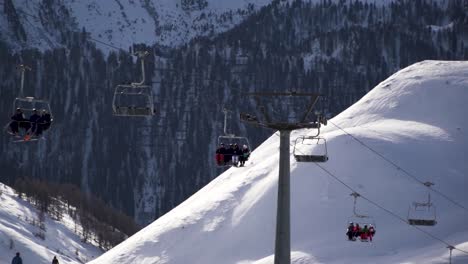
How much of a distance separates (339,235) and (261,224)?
603 centimetres

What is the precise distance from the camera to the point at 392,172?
69.2m

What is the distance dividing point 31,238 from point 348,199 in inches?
1599

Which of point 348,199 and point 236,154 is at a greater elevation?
point 236,154

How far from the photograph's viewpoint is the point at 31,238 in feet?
315

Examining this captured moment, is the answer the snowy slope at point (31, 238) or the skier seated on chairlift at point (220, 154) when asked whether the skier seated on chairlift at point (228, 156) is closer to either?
the skier seated on chairlift at point (220, 154)

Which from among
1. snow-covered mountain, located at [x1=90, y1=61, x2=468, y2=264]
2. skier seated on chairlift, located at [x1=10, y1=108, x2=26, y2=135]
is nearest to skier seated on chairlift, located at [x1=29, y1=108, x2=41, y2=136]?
skier seated on chairlift, located at [x1=10, y1=108, x2=26, y2=135]

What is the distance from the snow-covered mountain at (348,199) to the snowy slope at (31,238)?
1633 centimetres

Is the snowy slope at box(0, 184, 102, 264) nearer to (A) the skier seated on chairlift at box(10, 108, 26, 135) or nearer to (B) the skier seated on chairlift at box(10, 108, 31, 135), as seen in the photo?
(B) the skier seated on chairlift at box(10, 108, 31, 135)

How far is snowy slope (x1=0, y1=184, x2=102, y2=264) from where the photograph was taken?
8529 cm

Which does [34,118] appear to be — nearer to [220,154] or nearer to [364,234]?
[220,154]

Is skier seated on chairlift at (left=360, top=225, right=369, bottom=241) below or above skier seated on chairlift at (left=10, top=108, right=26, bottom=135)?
below

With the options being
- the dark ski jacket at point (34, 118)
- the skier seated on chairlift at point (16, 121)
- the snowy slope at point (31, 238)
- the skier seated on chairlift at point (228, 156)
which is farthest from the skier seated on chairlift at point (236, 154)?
the snowy slope at point (31, 238)

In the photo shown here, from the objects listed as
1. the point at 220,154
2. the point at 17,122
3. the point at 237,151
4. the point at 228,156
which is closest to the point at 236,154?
the point at 237,151

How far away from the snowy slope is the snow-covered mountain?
1633cm
